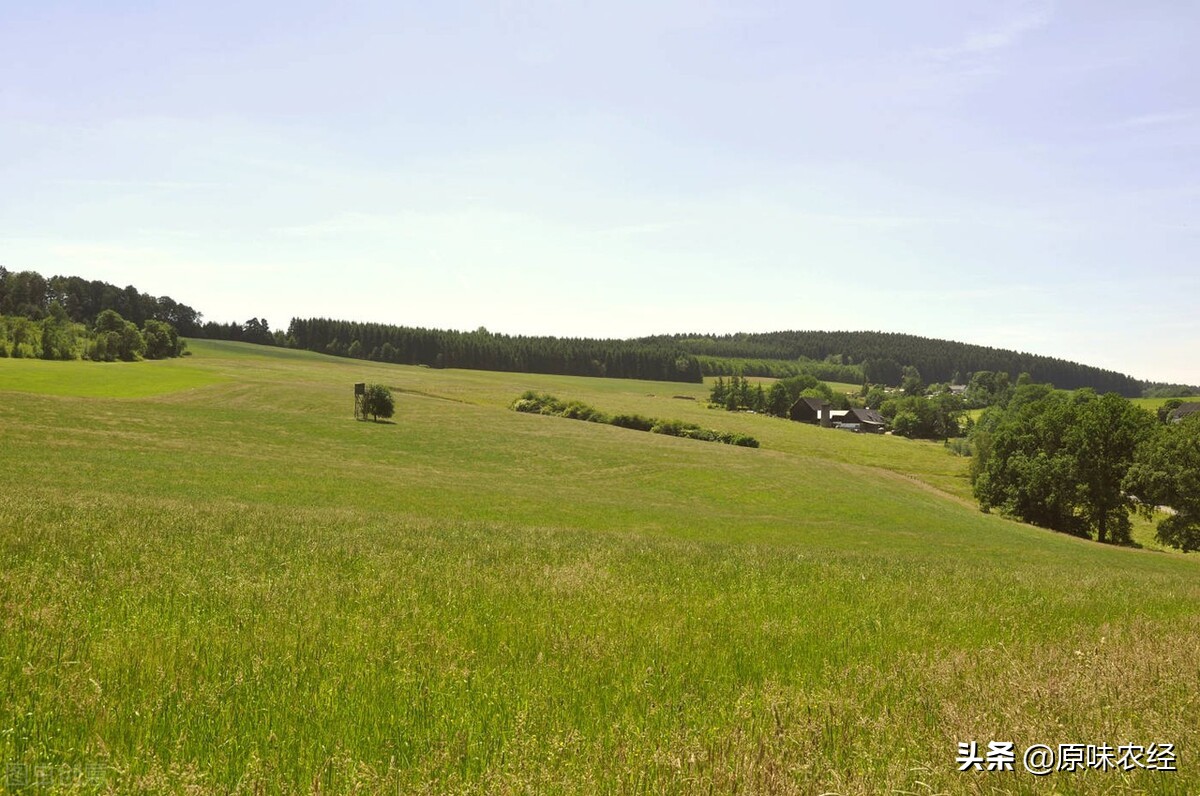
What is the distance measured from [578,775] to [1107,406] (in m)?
78.6

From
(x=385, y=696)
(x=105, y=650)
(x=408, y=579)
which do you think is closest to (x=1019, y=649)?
(x=385, y=696)

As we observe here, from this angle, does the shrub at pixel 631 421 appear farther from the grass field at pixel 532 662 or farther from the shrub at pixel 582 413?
the grass field at pixel 532 662

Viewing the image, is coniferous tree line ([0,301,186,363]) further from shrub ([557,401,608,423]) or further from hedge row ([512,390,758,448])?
shrub ([557,401,608,423])

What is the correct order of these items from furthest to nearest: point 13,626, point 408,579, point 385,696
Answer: point 408,579, point 13,626, point 385,696

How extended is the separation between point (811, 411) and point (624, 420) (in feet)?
263

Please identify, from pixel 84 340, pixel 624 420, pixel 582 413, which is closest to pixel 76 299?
pixel 84 340

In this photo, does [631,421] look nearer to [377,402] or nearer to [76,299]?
[377,402]

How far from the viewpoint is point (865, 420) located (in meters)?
162

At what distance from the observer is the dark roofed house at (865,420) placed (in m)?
162

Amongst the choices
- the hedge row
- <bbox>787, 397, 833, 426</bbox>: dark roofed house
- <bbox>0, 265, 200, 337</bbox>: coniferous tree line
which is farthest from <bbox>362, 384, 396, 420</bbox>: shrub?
<bbox>787, 397, 833, 426</bbox>: dark roofed house

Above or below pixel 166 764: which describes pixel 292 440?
below

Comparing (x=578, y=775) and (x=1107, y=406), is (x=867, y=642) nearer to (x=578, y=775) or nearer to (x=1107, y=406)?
(x=578, y=775)

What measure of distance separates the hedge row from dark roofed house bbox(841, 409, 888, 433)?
252ft

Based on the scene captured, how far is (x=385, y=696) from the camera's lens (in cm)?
511
